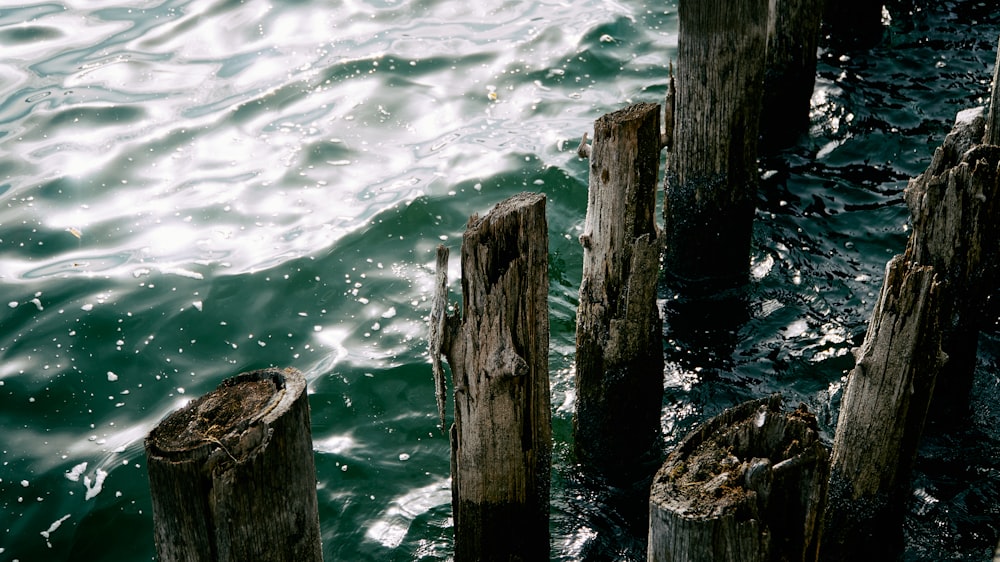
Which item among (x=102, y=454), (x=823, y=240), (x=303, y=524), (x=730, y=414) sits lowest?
(x=102, y=454)

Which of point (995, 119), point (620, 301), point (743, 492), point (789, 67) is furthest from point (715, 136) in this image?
point (743, 492)

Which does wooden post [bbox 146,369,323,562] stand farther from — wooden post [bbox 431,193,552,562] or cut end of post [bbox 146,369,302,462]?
wooden post [bbox 431,193,552,562]

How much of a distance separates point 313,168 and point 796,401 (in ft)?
18.5

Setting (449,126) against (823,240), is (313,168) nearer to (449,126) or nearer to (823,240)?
(449,126)

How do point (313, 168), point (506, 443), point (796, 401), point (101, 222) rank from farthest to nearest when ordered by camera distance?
point (313, 168) → point (101, 222) → point (796, 401) → point (506, 443)

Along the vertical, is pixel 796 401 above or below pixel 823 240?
below

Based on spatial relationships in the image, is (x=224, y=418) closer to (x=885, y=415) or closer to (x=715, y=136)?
(x=885, y=415)

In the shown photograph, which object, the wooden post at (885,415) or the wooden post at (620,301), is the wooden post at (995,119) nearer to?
the wooden post at (885,415)

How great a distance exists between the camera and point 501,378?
4656 millimetres

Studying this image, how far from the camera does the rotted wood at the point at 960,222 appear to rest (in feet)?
17.5

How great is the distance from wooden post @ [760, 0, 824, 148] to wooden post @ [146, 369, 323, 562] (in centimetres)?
725

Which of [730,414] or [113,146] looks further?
[113,146]

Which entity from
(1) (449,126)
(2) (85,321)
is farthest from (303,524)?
(1) (449,126)

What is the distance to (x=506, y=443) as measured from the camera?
4785mm
